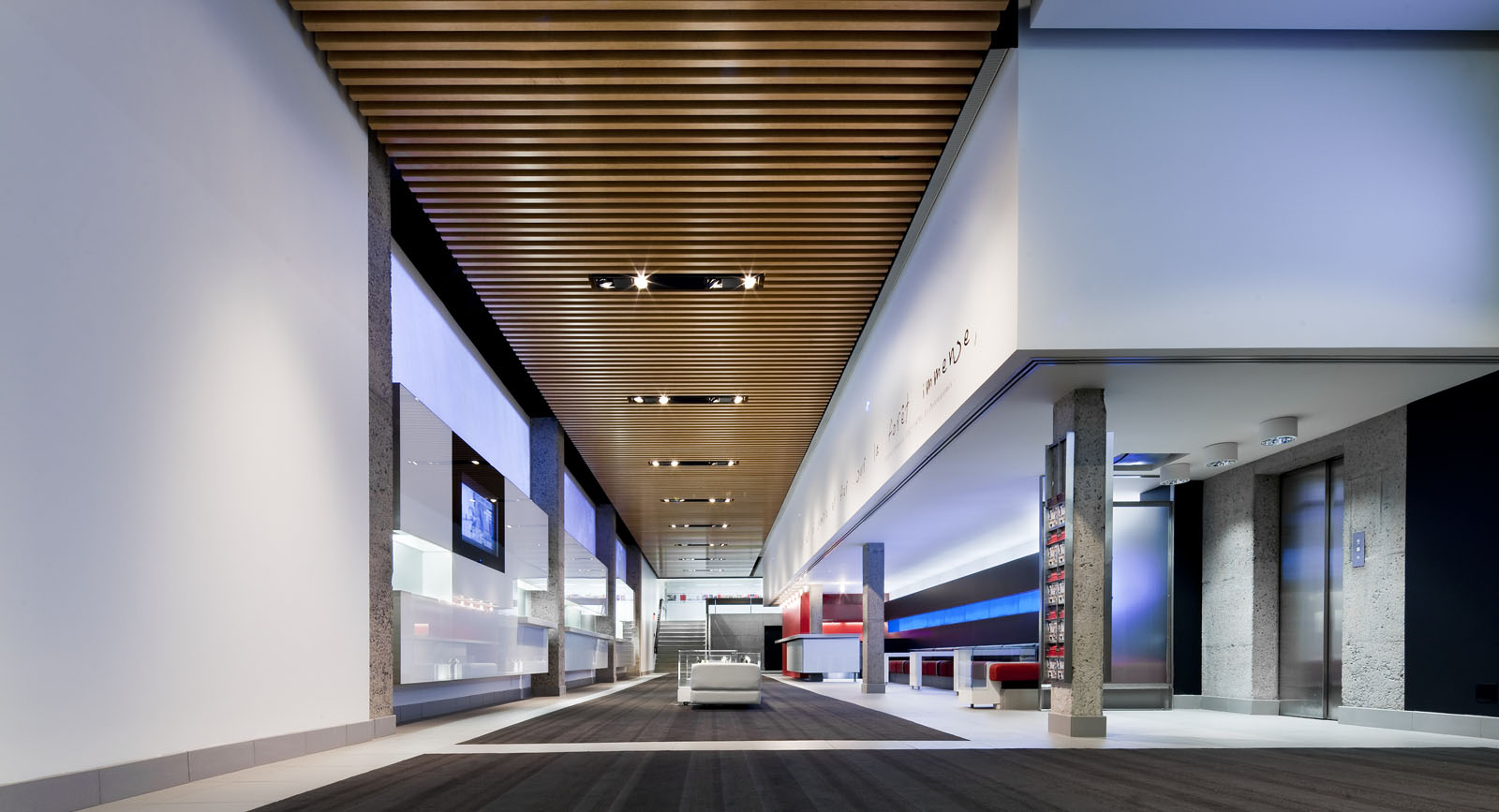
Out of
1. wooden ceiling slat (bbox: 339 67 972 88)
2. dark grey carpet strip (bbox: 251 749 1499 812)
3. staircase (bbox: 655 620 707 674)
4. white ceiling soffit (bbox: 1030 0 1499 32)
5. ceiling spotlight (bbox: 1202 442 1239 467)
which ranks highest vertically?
white ceiling soffit (bbox: 1030 0 1499 32)

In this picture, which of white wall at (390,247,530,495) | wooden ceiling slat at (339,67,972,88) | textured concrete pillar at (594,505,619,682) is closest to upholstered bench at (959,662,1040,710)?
white wall at (390,247,530,495)

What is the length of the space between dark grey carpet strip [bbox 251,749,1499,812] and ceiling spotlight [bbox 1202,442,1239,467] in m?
3.86

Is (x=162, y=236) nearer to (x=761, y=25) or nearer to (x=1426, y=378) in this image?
(x=761, y=25)

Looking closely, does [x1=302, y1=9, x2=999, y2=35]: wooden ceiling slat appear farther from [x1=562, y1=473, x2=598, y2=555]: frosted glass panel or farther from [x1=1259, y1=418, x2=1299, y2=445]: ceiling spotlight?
[x1=562, y1=473, x2=598, y2=555]: frosted glass panel

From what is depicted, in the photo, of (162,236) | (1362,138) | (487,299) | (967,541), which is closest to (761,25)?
(162,236)

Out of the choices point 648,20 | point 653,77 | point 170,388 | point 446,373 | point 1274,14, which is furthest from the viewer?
point 446,373

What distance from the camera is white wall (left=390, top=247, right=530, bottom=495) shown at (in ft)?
31.5

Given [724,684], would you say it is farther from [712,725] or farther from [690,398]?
[690,398]

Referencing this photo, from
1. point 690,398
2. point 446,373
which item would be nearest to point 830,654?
point 690,398

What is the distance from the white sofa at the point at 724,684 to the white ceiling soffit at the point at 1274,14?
7822 mm

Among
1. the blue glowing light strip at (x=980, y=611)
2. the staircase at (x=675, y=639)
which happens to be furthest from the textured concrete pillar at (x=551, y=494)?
the staircase at (x=675, y=639)

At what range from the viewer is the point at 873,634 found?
1673 cm

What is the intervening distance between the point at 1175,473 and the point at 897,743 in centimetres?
569

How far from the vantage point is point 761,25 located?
6266mm
